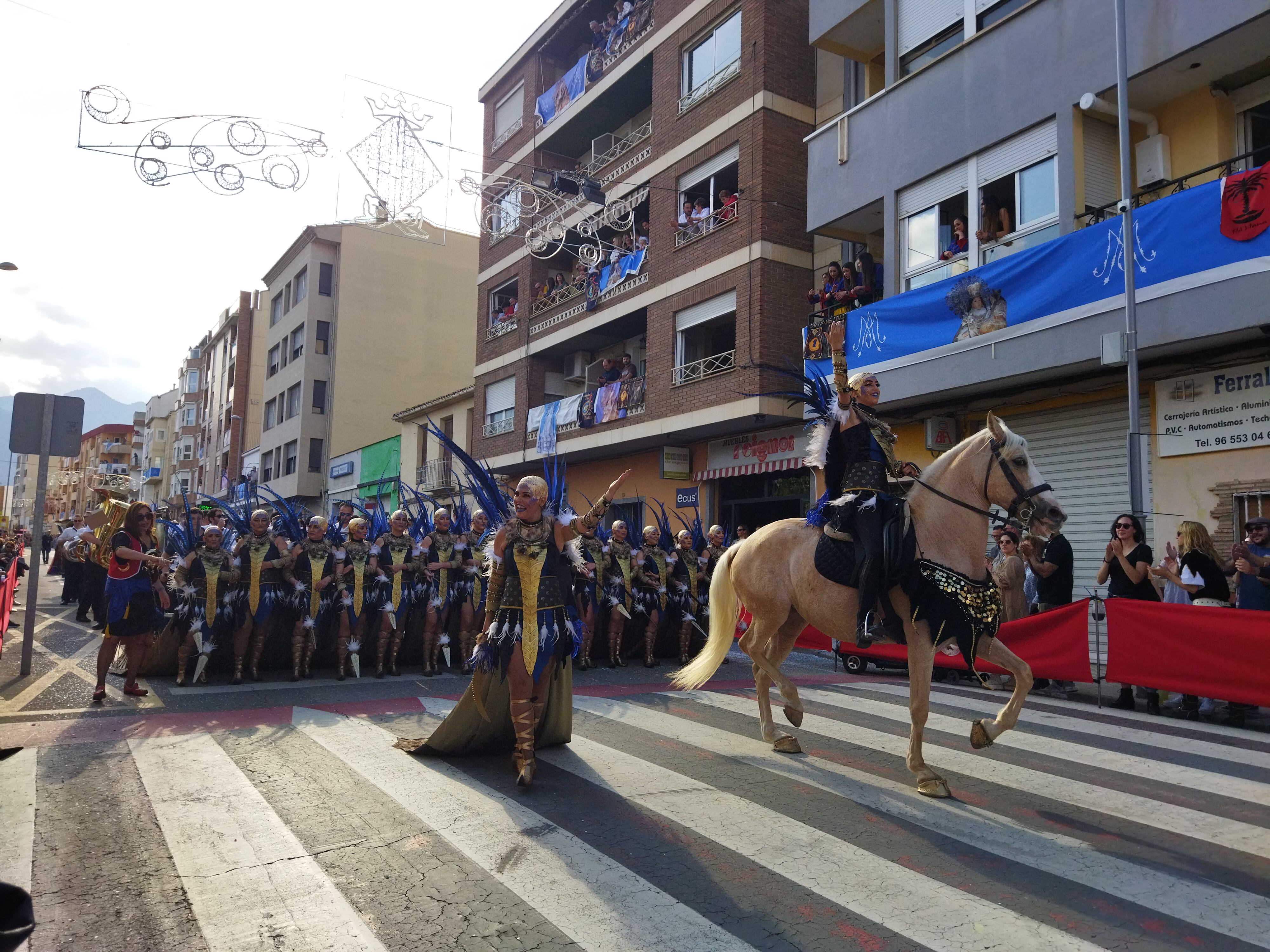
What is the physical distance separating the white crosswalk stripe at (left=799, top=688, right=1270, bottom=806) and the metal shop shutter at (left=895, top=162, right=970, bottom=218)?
1002cm

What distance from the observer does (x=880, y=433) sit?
6305 millimetres

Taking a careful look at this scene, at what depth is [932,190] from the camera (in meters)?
15.5

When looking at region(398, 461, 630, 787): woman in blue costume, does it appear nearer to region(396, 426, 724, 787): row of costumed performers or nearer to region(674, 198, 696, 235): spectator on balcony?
region(396, 426, 724, 787): row of costumed performers

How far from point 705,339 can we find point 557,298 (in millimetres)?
6700

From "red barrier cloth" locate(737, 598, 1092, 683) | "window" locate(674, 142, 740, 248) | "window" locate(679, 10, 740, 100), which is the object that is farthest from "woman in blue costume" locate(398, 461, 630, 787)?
"window" locate(679, 10, 740, 100)

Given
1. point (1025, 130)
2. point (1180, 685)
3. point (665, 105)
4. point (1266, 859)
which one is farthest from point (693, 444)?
point (1266, 859)

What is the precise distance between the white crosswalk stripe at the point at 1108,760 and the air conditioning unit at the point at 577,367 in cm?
1965

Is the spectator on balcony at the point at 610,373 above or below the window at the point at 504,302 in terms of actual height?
below

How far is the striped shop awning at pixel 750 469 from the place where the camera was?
1945 cm

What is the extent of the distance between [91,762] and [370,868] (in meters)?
3.18

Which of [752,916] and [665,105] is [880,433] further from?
[665,105]

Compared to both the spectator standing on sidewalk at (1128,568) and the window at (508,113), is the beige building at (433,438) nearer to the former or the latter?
the window at (508,113)

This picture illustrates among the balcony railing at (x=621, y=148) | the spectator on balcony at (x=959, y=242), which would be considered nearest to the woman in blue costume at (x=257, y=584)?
the spectator on balcony at (x=959, y=242)

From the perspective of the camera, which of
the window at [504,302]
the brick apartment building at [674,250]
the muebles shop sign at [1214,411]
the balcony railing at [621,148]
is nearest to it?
the muebles shop sign at [1214,411]
